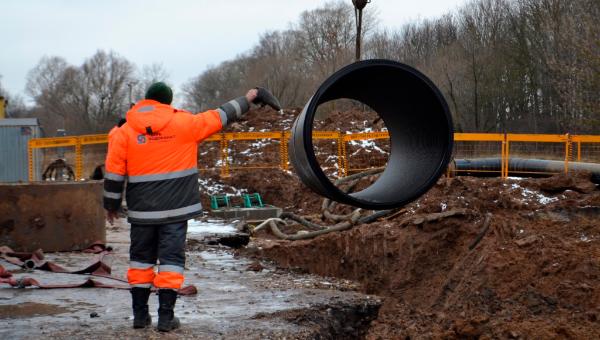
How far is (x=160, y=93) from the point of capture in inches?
193

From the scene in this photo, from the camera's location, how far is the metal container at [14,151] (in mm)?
21969

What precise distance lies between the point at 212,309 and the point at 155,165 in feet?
4.99

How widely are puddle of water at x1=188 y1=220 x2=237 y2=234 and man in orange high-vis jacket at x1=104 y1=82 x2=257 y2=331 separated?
7.91 m

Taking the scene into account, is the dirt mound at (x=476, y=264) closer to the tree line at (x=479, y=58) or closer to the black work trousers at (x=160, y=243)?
the black work trousers at (x=160, y=243)

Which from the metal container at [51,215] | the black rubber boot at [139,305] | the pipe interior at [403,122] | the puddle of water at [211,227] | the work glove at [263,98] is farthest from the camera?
the puddle of water at [211,227]

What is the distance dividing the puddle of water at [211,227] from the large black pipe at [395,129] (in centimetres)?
691

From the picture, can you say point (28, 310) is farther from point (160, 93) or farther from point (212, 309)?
point (160, 93)

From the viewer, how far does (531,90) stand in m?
34.5

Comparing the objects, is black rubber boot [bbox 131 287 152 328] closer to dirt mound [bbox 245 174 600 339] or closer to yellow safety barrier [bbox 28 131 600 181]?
dirt mound [bbox 245 174 600 339]

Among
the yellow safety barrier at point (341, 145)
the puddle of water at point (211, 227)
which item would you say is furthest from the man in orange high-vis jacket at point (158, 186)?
the yellow safety barrier at point (341, 145)

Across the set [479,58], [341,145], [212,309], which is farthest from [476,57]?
[212,309]

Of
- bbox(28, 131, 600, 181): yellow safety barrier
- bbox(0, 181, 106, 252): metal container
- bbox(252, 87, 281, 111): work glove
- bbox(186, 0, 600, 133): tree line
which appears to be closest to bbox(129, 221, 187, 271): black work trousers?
bbox(252, 87, 281, 111): work glove

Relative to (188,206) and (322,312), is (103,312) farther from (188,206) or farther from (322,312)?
(322,312)

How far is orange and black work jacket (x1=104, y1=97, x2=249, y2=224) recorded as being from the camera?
15.5ft
